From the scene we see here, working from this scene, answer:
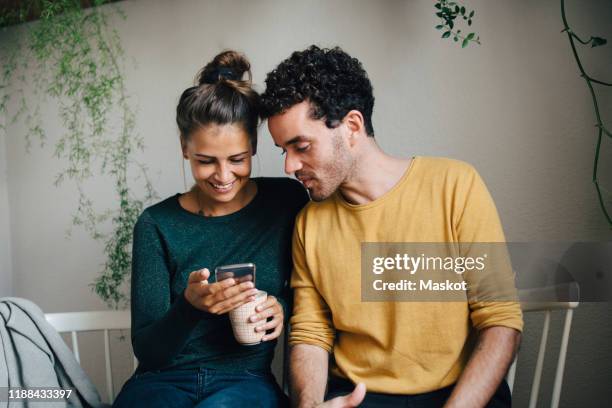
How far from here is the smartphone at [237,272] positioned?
1.21 metres

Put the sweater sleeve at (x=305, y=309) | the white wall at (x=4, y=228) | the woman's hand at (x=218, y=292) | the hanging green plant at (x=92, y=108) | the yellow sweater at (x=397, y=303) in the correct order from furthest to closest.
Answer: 1. the white wall at (x=4, y=228)
2. the hanging green plant at (x=92, y=108)
3. the sweater sleeve at (x=305, y=309)
4. the yellow sweater at (x=397, y=303)
5. the woman's hand at (x=218, y=292)

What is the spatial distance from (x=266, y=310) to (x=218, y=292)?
148 mm

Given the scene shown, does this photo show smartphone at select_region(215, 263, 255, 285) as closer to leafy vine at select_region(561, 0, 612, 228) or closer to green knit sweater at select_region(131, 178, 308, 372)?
green knit sweater at select_region(131, 178, 308, 372)

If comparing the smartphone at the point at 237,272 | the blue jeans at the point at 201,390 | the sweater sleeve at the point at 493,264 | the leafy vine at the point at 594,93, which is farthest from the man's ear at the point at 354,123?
the blue jeans at the point at 201,390

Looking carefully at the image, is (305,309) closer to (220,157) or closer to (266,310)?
(266,310)

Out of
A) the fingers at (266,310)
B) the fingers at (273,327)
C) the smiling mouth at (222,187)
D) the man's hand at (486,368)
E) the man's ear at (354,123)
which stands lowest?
the man's hand at (486,368)

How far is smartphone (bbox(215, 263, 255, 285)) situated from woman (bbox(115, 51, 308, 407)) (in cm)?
11

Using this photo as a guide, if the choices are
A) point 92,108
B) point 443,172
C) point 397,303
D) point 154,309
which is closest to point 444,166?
point 443,172

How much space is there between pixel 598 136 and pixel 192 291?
43.0 inches

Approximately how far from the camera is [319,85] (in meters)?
1.34

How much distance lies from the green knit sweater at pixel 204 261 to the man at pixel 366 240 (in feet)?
0.34

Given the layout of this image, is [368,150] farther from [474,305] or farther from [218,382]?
[218,382]

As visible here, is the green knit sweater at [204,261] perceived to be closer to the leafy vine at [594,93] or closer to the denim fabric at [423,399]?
the denim fabric at [423,399]

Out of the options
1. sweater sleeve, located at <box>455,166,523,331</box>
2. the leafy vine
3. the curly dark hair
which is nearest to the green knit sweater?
the curly dark hair
